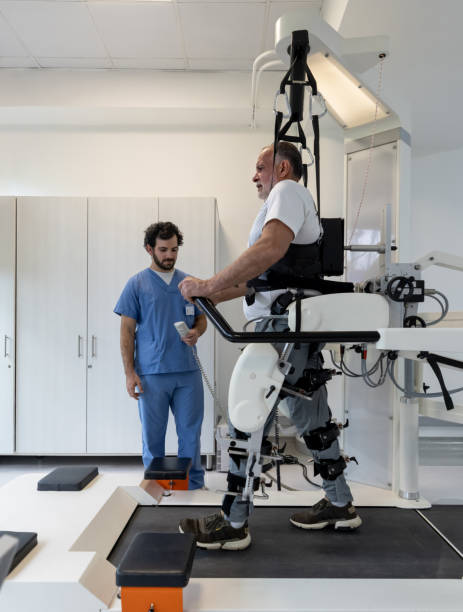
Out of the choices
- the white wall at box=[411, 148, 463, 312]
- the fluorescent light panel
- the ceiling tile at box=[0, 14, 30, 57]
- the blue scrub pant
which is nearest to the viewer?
the fluorescent light panel

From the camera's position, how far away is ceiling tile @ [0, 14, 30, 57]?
3.25 metres

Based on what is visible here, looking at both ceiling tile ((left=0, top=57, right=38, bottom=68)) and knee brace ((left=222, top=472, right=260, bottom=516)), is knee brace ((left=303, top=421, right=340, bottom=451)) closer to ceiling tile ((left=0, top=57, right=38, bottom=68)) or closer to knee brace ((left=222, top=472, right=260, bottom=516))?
knee brace ((left=222, top=472, right=260, bottom=516))

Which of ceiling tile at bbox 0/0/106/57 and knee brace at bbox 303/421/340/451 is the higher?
ceiling tile at bbox 0/0/106/57

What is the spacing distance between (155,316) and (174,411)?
557mm

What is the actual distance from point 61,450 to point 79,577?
2.24m

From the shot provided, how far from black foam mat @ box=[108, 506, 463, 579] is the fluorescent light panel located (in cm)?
198

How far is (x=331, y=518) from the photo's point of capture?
1847 mm

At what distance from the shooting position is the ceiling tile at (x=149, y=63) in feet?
11.8

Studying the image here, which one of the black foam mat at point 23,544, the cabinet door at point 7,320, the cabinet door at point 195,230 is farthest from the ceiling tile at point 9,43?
the black foam mat at point 23,544

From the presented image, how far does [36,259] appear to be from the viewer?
3.45 meters

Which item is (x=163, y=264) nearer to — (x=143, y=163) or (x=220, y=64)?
(x=143, y=163)

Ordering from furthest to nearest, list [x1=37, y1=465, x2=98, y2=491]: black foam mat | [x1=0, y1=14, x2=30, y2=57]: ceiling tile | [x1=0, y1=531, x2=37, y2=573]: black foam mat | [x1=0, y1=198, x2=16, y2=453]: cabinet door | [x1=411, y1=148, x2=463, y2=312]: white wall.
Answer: [x1=411, y1=148, x2=463, y2=312]: white wall
[x1=0, y1=198, x2=16, y2=453]: cabinet door
[x1=0, y1=14, x2=30, y2=57]: ceiling tile
[x1=37, y1=465, x2=98, y2=491]: black foam mat
[x1=0, y1=531, x2=37, y2=573]: black foam mat

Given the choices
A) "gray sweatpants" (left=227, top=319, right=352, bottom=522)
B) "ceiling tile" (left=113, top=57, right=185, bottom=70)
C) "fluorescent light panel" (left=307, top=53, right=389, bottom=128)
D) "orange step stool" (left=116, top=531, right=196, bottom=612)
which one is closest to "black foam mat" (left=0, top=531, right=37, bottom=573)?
"orange step stool" (left=116, top=531, right=196, bottom=612)

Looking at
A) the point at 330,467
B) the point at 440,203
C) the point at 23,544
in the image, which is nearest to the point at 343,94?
the point at 330,467
